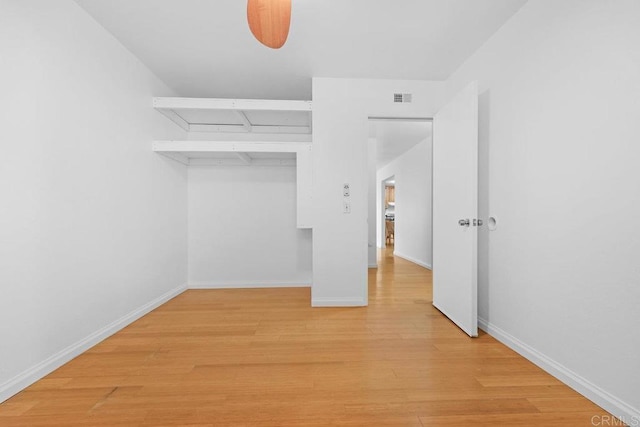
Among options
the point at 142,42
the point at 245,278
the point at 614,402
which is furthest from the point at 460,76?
the point at 245,278

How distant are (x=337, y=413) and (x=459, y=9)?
2.80 meters

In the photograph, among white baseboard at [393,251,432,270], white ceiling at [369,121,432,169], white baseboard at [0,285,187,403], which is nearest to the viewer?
white baseboard at [0,285,187,403]

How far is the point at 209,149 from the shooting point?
2836 millimetres

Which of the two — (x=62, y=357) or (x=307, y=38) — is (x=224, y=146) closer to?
(x=307, y=38)

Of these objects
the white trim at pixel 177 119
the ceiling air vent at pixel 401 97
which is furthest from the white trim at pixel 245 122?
the ceiling air vent at pixel 401 97

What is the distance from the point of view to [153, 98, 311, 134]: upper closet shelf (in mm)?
2764

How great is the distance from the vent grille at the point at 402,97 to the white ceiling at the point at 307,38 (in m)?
0.19

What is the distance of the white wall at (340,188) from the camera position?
2.87m

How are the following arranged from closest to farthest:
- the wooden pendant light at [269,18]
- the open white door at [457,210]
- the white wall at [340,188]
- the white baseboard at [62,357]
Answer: the wooden pendant light at [269,18]
the white baseboard at [62,357]
the open white door at [457,210]
the white wall at [340,188]

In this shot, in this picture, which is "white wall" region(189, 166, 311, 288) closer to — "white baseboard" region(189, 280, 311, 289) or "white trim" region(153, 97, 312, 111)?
"white baseboard" region(189, 280, 311, 289)

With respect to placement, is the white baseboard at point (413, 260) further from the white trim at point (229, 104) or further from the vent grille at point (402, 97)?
the white trim at point (229, 104)

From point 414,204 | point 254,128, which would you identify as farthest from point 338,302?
point 414,204

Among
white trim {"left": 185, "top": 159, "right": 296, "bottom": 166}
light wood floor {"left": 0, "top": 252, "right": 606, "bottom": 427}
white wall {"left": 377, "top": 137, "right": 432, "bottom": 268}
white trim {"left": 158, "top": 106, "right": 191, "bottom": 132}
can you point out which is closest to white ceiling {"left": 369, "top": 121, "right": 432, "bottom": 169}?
white wall {"left": 377, "top": 137, "right": 432, "bottom": 268}

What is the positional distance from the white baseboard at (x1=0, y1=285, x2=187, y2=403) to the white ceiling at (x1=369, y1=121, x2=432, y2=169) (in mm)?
4143
